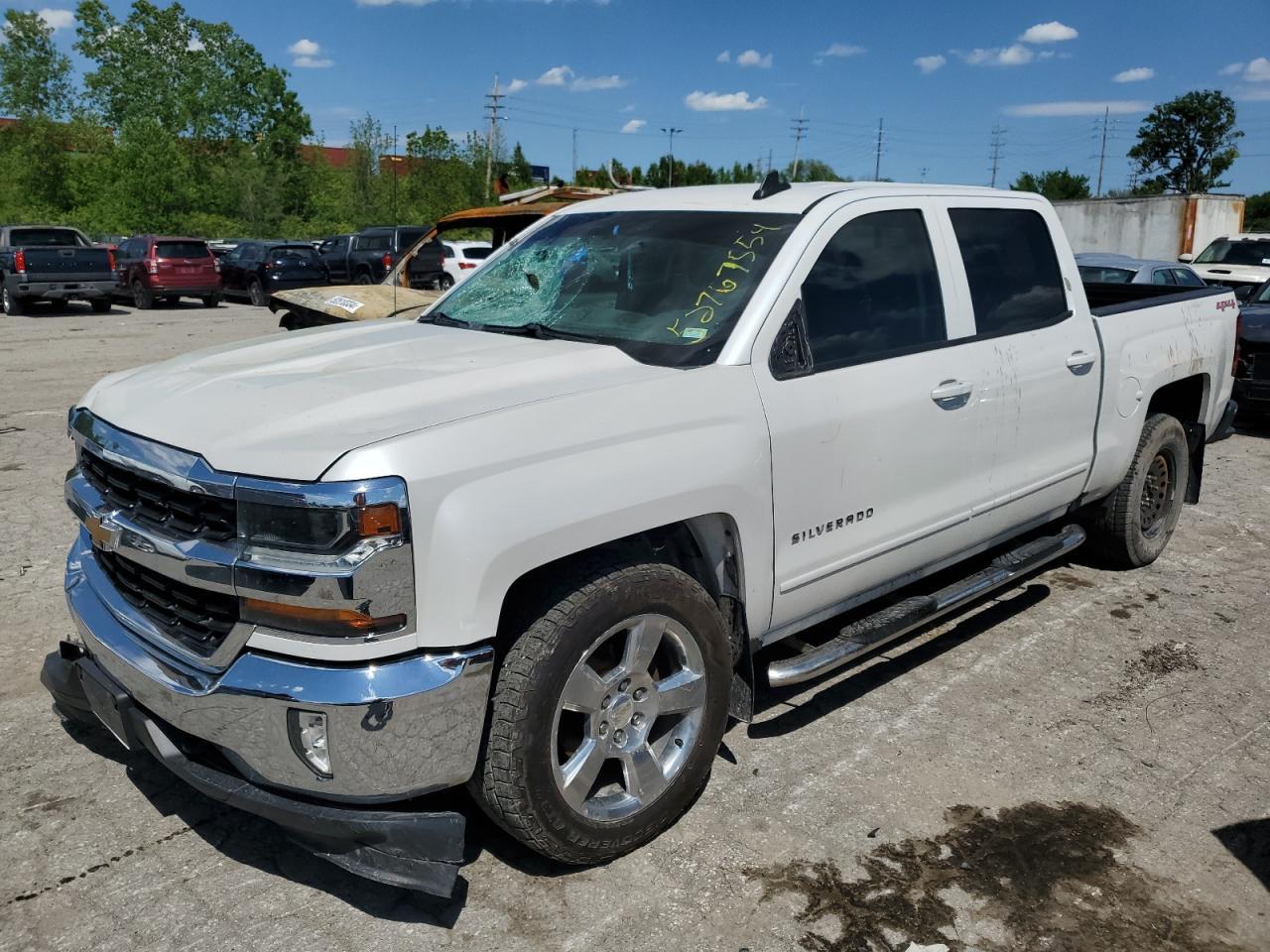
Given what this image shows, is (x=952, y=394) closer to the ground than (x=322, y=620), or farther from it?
farther from it

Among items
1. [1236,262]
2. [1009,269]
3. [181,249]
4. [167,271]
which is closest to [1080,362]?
[1009,269]

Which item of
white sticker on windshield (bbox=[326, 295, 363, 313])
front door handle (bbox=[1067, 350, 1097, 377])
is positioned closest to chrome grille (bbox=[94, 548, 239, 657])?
front door handle (bbox=[1067, 350, 1097, 377])

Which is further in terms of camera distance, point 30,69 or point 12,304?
point 30,69

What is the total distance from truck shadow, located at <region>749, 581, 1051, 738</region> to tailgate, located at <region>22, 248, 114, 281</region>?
839 inches

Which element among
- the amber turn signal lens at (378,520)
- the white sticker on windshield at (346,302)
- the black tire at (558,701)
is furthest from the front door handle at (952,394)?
the white sticker on windshield at (346,302)

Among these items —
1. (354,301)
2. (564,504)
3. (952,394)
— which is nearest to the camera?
(564,504)

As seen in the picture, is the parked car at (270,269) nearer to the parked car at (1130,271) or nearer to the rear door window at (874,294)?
the parked car at (1130,271)

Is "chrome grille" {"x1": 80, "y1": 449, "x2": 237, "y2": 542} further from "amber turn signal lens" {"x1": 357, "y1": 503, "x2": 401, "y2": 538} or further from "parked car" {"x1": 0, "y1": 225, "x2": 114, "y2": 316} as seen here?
"parked car" {"x1": 0, "y1": 225, "x2": 114, "y2": 316}

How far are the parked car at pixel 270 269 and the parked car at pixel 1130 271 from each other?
17922 millimetres

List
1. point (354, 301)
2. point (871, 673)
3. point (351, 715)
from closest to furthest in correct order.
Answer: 1. point (351, 715)
2. point (871, 673)
3. point (354, 301)

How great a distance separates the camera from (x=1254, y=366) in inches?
392

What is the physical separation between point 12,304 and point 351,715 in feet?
76.1

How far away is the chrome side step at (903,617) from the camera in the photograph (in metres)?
3.48

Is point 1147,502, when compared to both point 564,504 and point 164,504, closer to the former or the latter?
point 564,504
